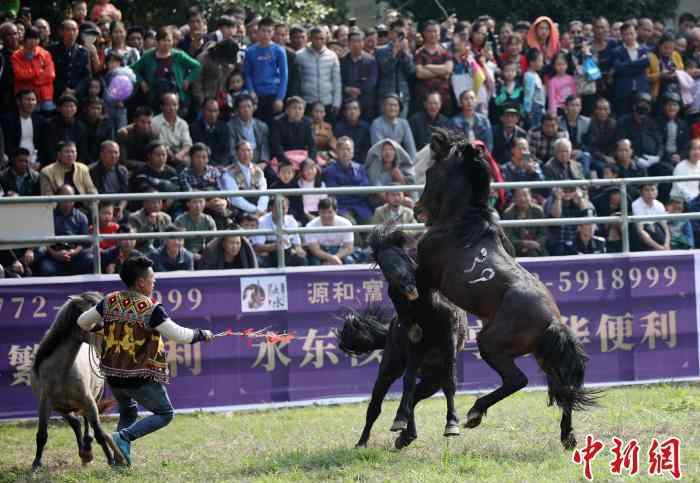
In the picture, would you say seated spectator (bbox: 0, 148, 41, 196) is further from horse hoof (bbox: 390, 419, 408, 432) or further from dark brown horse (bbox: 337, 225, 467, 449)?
horse hoof (bbox: 390, 419, 408, 432)

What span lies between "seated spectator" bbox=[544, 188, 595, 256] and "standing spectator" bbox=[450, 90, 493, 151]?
6.84 feet

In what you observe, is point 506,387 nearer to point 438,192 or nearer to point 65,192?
point 438,192

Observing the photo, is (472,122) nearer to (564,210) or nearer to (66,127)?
(564,210)

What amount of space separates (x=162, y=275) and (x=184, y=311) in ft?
1.33

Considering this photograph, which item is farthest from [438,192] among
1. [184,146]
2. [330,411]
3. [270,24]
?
[270,24]

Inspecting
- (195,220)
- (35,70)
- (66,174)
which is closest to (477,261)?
(195,220)

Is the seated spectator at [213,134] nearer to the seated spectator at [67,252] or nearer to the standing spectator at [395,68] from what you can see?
the standing spectator at [395,68]

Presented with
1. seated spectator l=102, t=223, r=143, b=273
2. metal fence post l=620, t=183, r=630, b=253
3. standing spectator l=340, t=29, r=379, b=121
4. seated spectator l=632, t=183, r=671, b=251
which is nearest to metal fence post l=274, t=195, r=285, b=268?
seated spectator l=102, t=223, r=143, b=273

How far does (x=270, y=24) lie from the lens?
14539mm

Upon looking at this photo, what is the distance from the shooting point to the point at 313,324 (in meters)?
11.3

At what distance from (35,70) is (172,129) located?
5.58 ft

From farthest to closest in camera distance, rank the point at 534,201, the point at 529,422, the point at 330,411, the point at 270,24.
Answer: the point at 270,24 < the point at 534,201 < the point at 330,411 < the point at 529,422

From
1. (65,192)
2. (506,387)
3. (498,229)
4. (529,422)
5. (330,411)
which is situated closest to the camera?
(506,387)

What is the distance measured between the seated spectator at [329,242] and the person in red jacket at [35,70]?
12.3 ft
